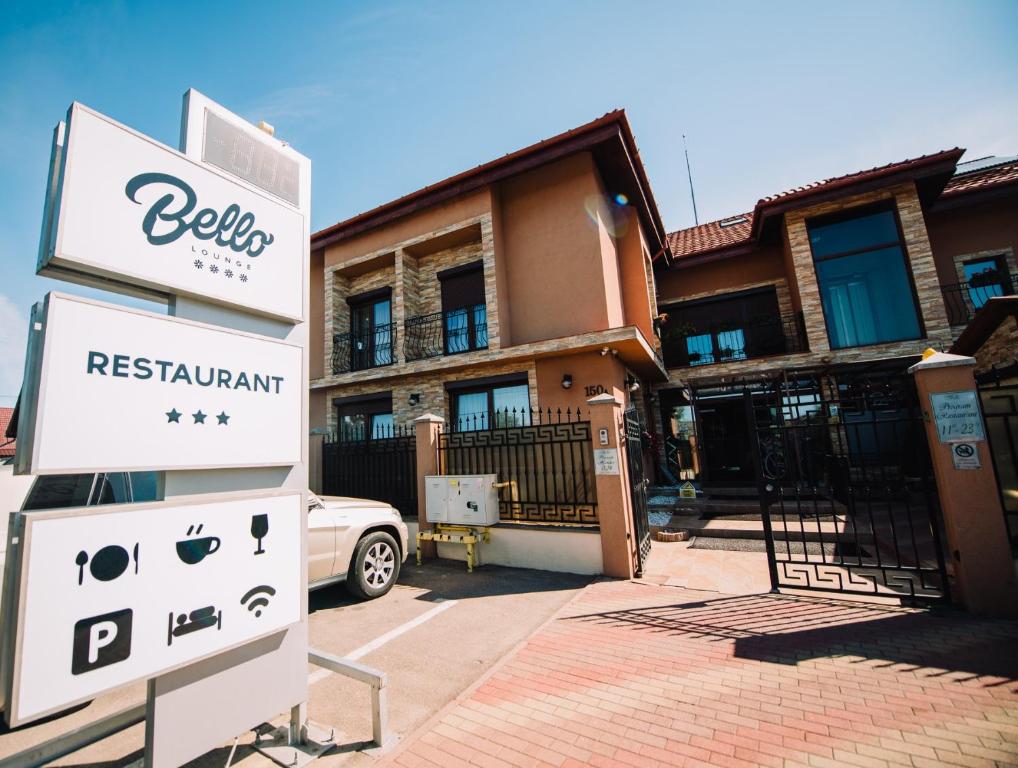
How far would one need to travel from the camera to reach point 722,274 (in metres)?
12.6

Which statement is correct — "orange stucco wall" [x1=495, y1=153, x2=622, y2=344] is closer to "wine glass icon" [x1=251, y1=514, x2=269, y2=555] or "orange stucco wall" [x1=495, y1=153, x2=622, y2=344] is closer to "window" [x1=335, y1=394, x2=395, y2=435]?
"window" [x1=335, y1=394, x2=395, y2=435]

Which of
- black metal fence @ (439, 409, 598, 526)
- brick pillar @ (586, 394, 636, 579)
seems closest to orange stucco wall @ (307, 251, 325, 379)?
black metal fence @ (439, 409, 598, 526)

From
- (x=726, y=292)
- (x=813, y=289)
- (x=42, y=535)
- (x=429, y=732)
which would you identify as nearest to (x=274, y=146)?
(x=42, y=535)

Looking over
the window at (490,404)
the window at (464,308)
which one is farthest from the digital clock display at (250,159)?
the window at (464,308)

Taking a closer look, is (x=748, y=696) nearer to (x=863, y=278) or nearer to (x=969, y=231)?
(x=863, y=278)

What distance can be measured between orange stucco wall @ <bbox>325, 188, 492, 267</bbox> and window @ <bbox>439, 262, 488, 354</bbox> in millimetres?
1201

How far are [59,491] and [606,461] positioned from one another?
5.37m

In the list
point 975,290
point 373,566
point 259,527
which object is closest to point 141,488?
point 259,527

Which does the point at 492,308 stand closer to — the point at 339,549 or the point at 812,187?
the point at 339,549

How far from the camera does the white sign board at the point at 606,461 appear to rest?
561 cm

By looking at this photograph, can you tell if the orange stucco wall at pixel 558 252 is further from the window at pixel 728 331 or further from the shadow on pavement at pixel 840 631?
the shadow on pavement at pixel 840 631

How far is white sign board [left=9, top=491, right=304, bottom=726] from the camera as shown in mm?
1612

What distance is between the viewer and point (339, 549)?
497 cm

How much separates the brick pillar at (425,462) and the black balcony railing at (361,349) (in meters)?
4.87
